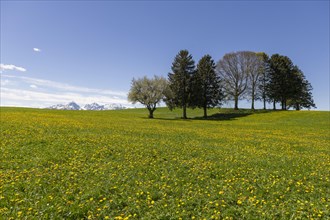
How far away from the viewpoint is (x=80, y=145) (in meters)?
15.1

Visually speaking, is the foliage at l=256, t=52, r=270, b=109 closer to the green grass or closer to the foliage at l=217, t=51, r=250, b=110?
the foliage at l=217, t=51, r=250, b=110

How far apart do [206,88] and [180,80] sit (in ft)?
23.3

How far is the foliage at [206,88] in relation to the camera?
184 ft

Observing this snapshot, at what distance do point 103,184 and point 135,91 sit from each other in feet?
160

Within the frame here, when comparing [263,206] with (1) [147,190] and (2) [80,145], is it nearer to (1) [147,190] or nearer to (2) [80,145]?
(1) [147,190]

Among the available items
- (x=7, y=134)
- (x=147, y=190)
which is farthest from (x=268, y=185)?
(x=7, y=134)

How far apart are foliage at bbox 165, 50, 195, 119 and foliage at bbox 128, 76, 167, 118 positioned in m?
2.08

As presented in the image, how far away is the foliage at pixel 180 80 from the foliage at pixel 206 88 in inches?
63.6

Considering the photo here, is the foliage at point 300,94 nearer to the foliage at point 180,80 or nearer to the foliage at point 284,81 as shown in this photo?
the foliage at point 284,81

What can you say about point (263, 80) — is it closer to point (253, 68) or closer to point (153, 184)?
point (253, 68)

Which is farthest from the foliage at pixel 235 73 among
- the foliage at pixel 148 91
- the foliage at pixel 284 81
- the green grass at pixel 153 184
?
the green grass at pixel 153 184

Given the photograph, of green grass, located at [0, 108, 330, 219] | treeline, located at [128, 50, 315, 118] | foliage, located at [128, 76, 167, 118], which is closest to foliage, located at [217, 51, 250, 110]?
treeline, located at [128, 50, 315, 118]

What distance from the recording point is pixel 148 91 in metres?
56.1

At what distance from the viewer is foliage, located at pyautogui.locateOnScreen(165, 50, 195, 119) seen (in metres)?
56.0
